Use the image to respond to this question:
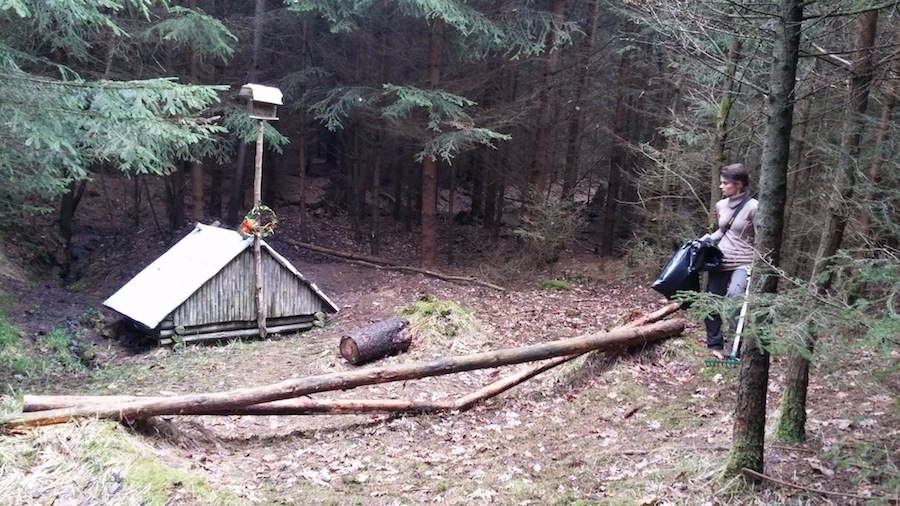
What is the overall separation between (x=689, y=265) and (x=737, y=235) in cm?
60

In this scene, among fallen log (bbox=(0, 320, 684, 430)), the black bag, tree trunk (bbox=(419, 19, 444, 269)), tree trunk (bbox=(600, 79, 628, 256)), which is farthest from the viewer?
tree trunk (bbox=(600, 79, 628, 256))

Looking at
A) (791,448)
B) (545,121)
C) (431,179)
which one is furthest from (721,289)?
(545,121)

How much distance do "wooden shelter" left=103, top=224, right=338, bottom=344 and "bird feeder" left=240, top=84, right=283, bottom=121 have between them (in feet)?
7.01

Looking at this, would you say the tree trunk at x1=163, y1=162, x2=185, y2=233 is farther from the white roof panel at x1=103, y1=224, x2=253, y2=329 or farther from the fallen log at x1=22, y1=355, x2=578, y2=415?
the fallen log at x1=22, y1=355, x2=578, y2=415

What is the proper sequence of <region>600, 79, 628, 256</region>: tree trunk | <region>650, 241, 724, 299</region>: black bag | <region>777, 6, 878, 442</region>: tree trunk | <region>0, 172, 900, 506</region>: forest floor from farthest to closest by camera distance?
<region>600, 79, 628, 256</region>: tree trunk
<region>650, 241, 724, 299</region>: black bag
<region>0, 172, 900, 506</region>: forest floor
<region>777, 6, 878, 442</region>: tree trunk

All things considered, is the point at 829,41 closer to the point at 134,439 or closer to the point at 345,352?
the point at 345,352

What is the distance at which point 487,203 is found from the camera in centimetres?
1894

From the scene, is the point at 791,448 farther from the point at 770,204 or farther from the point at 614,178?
the point at 614,178

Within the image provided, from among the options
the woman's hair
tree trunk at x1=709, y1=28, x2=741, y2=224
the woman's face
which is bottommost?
the woman's face

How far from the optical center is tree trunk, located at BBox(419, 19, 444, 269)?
44.6ft

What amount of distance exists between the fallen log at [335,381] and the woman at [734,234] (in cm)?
124

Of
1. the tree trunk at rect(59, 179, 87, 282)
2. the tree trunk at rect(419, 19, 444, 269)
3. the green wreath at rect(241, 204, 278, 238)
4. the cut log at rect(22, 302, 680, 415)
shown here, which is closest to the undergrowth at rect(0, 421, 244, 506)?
the cut log at rect(22, 302, 680, 415)

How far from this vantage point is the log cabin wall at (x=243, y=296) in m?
9.95

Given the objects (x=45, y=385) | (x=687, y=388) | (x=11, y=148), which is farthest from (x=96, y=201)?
(x=687, y=388)
